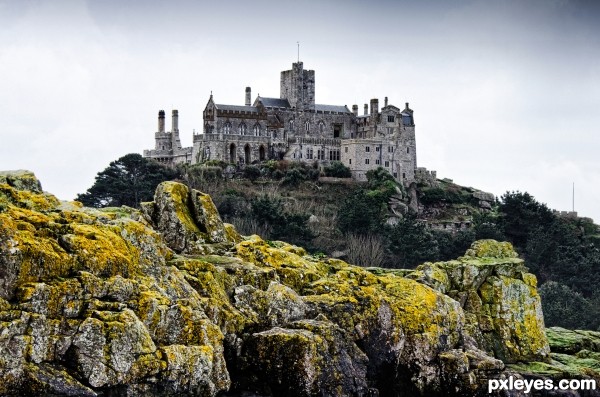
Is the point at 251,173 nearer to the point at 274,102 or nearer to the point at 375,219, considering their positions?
the point at 274,102

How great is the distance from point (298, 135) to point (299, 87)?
6471 millimetres

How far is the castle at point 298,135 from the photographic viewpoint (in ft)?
456

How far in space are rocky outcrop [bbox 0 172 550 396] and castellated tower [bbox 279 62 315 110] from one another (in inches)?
3187

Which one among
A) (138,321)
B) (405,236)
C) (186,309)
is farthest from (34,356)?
(405,236)

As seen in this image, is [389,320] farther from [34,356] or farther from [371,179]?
[371,179]

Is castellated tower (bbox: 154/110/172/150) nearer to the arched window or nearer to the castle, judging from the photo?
the castle

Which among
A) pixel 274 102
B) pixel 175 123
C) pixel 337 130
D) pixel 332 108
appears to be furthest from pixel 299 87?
pixel 175 123

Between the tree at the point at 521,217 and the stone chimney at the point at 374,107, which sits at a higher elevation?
the stone chimney at the point at 374,107

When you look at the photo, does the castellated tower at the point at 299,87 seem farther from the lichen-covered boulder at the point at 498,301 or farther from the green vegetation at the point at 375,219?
the lichen-covered boulder at the point at 498,301

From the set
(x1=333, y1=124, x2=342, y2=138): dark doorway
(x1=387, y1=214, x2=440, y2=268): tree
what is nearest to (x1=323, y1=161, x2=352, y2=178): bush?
(x1=333, y1=124, x2=342, y2=138): dark doorway

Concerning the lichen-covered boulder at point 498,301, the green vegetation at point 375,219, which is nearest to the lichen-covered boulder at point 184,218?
the lichen-covered boulder at point 498,301

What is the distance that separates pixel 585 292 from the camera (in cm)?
11681

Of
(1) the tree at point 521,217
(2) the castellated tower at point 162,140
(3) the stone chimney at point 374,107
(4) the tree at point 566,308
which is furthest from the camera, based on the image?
(3) the stone chimney at point 374,107

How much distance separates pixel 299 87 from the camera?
14825 centimetres
